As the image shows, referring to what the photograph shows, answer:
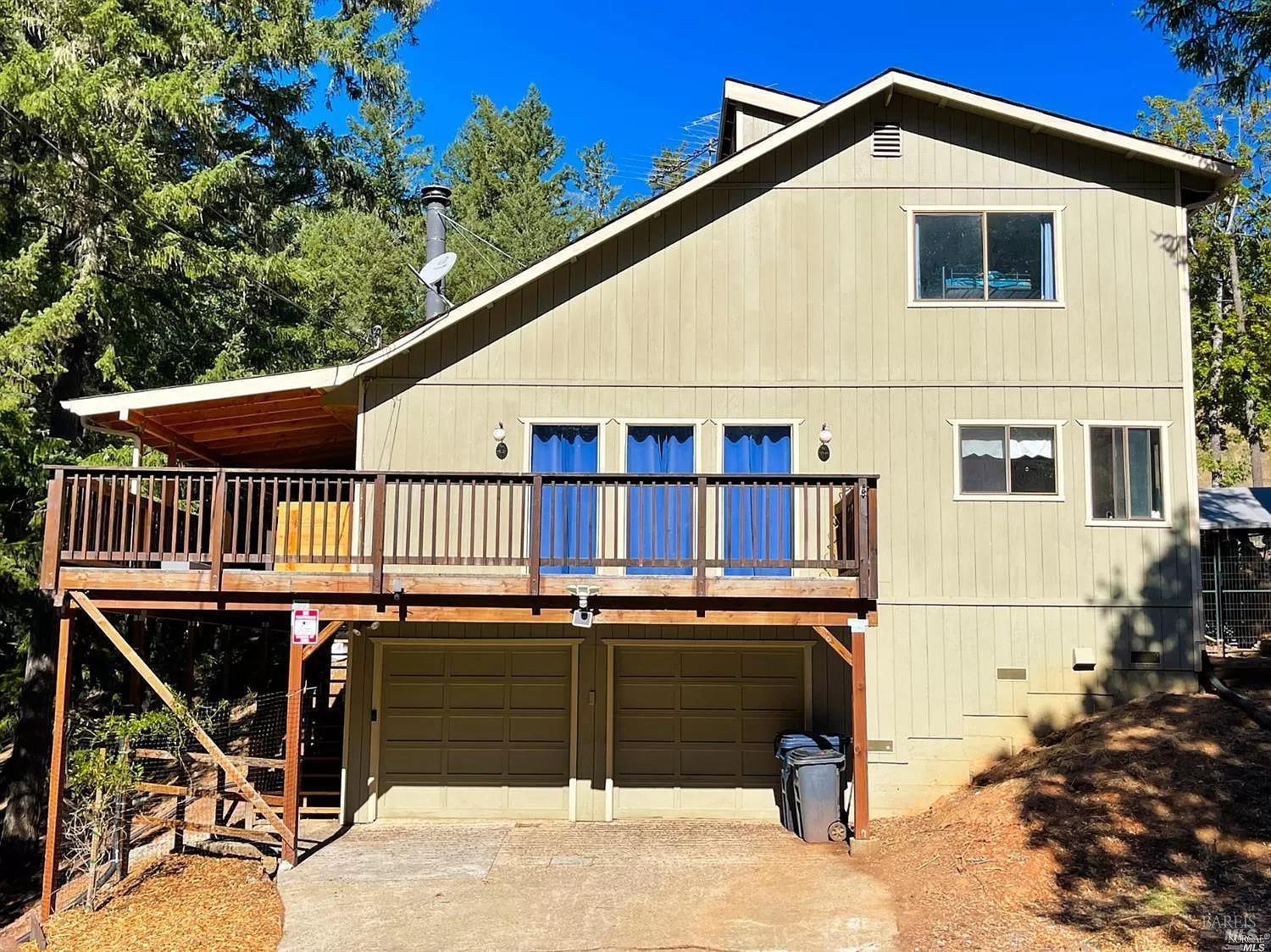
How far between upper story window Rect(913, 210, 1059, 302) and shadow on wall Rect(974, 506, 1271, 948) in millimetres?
3090

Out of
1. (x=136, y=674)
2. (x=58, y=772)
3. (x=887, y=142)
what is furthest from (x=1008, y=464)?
(x=58, y=772)

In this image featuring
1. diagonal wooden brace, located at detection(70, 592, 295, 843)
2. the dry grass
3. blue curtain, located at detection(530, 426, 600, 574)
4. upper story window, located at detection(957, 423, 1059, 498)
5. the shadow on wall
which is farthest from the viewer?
upper story window, located at detection(957, 423, 1059, 498)

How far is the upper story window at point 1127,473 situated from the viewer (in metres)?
11.2

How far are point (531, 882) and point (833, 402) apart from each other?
5.90 meters

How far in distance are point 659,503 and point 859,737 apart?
2913 mm

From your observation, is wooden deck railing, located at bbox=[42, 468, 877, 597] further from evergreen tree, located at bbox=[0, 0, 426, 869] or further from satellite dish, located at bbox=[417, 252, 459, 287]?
evergreen tree, located at bbox=[0, 0, 426, 869]

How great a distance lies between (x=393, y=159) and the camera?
108ft

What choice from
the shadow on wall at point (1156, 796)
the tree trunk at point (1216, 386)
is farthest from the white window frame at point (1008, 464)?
the tree trunk at point (1216, 386)

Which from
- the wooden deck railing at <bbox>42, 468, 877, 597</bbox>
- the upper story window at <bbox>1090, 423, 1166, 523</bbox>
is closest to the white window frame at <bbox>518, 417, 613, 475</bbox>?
the wooden deck railing at <bbox>42, 468, 877, 597</bbox>

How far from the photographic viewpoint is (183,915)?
27.3 ft

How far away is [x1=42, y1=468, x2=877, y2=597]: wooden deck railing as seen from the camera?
934 cm

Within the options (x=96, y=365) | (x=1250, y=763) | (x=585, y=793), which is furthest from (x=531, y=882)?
(x=96, y=365)

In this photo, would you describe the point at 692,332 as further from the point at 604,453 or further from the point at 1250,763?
the point at 1250,763

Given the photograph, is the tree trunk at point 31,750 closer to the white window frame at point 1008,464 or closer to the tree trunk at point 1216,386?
the white window frame at point 1008,464
